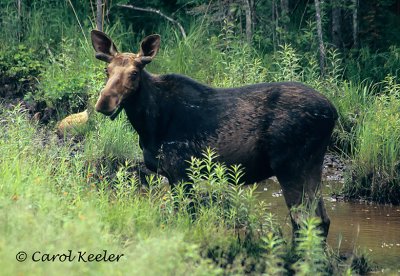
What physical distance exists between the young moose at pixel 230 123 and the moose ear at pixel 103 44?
0.08ft

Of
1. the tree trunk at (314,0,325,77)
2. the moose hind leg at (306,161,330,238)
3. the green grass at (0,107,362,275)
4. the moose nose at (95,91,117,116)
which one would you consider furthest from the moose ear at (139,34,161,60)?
the tree trunk at (314,0,325,77)

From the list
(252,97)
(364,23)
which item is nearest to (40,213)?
(252,97)

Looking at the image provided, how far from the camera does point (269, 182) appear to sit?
1346 centimetres

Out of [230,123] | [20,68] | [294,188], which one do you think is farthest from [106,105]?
[20,68]

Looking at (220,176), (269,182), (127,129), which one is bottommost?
(269,182)

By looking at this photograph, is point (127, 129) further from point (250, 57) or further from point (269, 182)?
point (250, 57)

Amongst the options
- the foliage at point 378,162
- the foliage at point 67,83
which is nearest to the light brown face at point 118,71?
the foliage at point 378,162

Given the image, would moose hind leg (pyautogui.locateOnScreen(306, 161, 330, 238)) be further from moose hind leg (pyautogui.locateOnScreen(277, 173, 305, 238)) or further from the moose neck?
the moose neck

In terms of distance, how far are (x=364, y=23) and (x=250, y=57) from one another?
3563 millimetres

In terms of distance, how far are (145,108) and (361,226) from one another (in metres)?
3.01

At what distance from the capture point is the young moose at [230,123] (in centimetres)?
951

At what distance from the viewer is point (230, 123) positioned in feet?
31.9

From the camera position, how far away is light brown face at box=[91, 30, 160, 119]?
9.47 metres

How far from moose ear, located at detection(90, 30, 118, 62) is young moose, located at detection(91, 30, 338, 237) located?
2 centimetres
